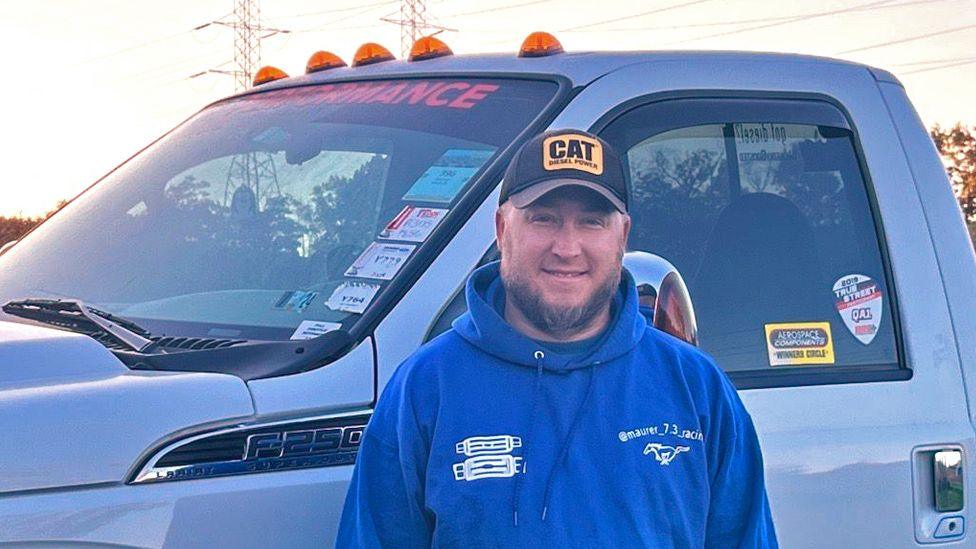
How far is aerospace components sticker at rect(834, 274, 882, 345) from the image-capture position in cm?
344

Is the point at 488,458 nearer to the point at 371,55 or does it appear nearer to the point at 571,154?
the point at 571,154

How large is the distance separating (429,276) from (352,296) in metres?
0.16


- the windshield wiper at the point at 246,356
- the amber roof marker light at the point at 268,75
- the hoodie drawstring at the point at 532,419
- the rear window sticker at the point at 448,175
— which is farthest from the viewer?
the amber roof marker light at the point at 268,75

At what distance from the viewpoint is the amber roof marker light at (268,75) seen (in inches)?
166

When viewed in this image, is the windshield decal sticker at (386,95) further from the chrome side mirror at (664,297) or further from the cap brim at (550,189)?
the cap brim at (550,189)

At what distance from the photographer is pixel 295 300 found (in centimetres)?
296

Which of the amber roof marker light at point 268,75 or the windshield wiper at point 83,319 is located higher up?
the amber roof marker light at point 268,75

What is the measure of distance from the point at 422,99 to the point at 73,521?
1.46m

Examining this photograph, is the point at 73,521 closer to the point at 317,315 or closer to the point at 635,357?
the point at 317,315

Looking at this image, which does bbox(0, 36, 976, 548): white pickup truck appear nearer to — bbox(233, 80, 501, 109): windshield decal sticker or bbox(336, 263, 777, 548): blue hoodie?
bbox(233, 80, 501, 109): windshield decal sticker

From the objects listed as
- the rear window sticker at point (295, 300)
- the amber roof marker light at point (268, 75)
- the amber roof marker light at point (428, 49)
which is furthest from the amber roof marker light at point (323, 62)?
the rear window sticker at point (295, 300)

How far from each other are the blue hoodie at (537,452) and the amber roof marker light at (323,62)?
1878 millimetres

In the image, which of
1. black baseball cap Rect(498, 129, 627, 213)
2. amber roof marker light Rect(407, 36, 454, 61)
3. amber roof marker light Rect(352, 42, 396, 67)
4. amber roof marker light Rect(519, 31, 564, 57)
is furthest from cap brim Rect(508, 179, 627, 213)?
amber roof marker light Rect(352, 42, 396, 67)

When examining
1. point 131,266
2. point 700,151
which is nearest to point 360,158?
point 131,266
